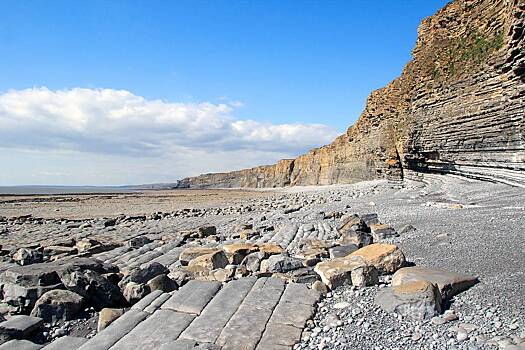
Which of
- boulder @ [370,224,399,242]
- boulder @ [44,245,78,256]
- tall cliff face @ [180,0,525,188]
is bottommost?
boulder @ [44,245,78,256]

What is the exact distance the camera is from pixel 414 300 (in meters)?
3.89

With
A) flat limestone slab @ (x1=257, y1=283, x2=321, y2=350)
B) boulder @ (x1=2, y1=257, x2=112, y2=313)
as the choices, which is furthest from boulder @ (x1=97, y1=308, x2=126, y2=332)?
flat limestone slab @ (x1=257, y1=283, x2=321, y2=350)

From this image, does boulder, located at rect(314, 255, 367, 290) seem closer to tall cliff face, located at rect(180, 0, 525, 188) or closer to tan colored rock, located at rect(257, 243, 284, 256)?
tan colored rock, located at rect(257, 243, 284, 256)

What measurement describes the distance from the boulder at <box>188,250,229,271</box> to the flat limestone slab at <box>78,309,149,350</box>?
157 cm

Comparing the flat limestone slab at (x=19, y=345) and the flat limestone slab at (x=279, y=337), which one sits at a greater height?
the flat limestone slab at (x=279, y=337)

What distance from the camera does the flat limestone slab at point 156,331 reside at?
3.68 meters

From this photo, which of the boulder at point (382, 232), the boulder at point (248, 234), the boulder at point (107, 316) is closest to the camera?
the boulder at point (107, 316)

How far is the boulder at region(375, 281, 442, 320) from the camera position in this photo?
3.79m

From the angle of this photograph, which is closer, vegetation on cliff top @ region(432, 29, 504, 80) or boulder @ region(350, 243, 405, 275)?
boulder @ region(350, 243, 405, 275)

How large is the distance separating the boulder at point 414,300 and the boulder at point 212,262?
2.63m

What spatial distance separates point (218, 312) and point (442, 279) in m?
2.52

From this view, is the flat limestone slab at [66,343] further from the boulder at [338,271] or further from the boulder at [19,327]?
the boulder at [338,271]

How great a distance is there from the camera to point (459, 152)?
17328mm

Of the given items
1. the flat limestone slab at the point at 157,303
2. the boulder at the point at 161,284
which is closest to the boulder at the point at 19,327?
the flat limestone slab at the point at 157,303
